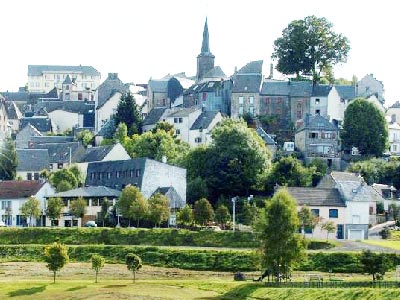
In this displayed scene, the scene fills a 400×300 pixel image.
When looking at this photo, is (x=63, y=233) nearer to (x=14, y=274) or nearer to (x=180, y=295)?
(x=14, y=274)

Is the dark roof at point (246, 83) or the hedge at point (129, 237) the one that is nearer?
the hedge at point (129, 237)

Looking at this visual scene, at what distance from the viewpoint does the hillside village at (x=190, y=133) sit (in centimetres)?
10738

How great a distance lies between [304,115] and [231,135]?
23569 mm

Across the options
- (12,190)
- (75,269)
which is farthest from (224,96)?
(75,269)

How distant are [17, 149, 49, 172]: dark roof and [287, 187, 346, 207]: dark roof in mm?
43278

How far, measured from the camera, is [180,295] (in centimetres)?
7125

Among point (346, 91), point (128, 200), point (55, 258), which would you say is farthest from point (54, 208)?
point (346, 91)

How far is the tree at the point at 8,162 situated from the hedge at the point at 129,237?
31.9m

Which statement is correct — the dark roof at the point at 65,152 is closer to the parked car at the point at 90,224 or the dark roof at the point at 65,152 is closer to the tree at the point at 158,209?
the parked car at the point at 90,224

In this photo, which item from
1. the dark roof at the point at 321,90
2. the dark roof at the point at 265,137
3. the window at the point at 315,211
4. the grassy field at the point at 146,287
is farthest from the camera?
the dark roof at the point at 321,90

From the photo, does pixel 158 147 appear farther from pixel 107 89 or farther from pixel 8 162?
pixel 107 89

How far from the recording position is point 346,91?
145 m

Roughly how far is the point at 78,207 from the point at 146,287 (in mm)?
31383

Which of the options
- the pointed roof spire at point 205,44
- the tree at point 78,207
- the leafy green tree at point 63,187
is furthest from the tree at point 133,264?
the pointed roof spire at point 205,44
